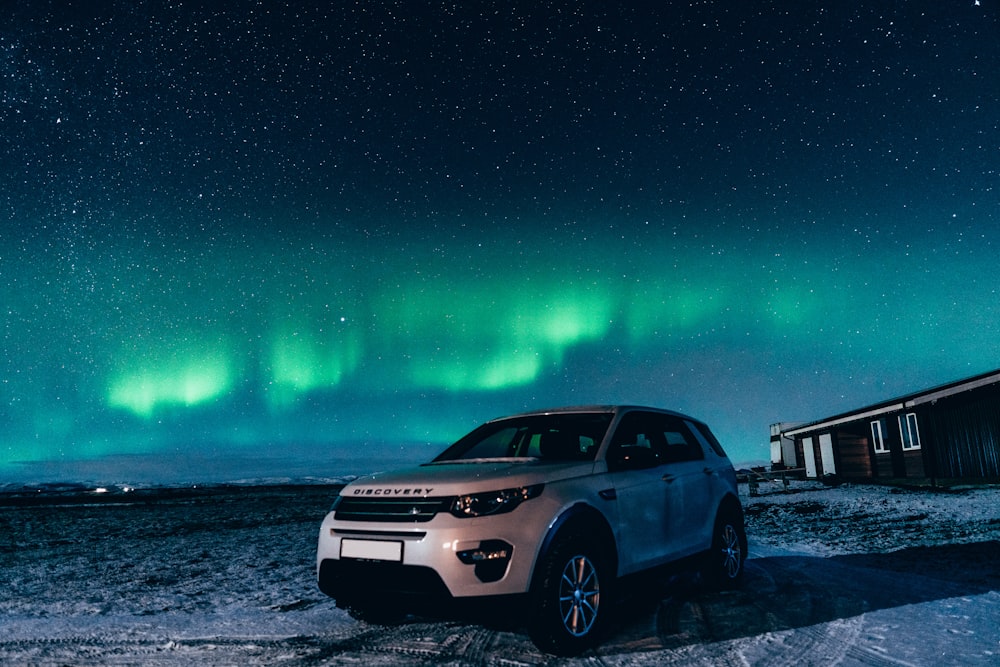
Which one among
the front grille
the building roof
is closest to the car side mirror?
the front grille

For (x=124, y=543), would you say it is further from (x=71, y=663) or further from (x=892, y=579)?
(x=892, y=579)

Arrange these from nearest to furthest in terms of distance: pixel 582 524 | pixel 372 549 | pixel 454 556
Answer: pixel 454 556 < pixel 372 549 < pixel 582 524

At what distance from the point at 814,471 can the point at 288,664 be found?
3873cm

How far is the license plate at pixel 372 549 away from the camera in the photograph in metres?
4.44

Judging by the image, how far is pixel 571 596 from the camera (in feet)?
15.3

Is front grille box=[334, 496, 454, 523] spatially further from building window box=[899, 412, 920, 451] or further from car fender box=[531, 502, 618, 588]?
building window box=[899, 412, 920, 451]

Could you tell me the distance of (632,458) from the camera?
17.6ft

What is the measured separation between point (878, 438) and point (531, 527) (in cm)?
2862

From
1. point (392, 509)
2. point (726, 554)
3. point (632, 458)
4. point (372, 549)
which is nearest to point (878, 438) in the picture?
point (726, 554)

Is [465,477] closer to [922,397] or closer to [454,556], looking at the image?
[454,556]

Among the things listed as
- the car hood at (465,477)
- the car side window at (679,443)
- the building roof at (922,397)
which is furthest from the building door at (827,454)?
the car hood at (465,477)

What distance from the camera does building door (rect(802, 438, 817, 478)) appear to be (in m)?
37.8

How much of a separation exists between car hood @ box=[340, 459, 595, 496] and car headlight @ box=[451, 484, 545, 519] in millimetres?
38

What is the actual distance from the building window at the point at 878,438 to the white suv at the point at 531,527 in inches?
1014
